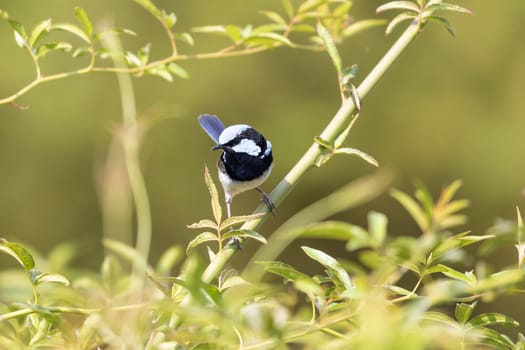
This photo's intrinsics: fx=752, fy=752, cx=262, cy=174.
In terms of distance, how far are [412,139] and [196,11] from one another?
1.62 meters

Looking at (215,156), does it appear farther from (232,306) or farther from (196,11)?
(232,306)

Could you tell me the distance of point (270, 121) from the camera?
474 cm

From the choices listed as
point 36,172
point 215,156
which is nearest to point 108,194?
point 215,156

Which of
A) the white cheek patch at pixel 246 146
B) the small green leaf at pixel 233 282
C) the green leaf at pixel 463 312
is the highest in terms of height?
the white cheek patch at pixel 246 146

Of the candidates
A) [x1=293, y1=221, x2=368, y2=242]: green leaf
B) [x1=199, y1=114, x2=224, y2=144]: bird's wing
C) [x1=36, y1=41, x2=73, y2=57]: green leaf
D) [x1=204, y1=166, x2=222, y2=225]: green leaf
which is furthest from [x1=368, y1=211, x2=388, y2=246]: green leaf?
[x1=199, y1=114, x2=224, y2=144]: bird's wing

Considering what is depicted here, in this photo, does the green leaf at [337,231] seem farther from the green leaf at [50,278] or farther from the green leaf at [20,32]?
the green leaf at [20,32]

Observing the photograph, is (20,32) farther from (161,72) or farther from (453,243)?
(453,243)

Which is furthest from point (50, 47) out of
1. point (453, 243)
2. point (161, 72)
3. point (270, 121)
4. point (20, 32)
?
point (270, 121)

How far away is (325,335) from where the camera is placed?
0.60 m

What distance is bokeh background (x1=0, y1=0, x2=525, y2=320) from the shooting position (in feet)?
15.2

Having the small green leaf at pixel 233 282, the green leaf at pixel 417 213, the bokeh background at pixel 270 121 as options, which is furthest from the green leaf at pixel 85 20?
the bokeh background at pixel 270 121

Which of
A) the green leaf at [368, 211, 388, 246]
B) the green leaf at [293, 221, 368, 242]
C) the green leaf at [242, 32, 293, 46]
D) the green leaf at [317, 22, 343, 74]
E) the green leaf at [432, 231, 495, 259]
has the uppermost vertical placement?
the green leaf at [242, 32, 293, 46]

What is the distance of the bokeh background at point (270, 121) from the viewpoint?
463cm

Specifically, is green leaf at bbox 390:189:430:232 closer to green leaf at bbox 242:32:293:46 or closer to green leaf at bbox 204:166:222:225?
green leaf at bbox 204:166:222:225
